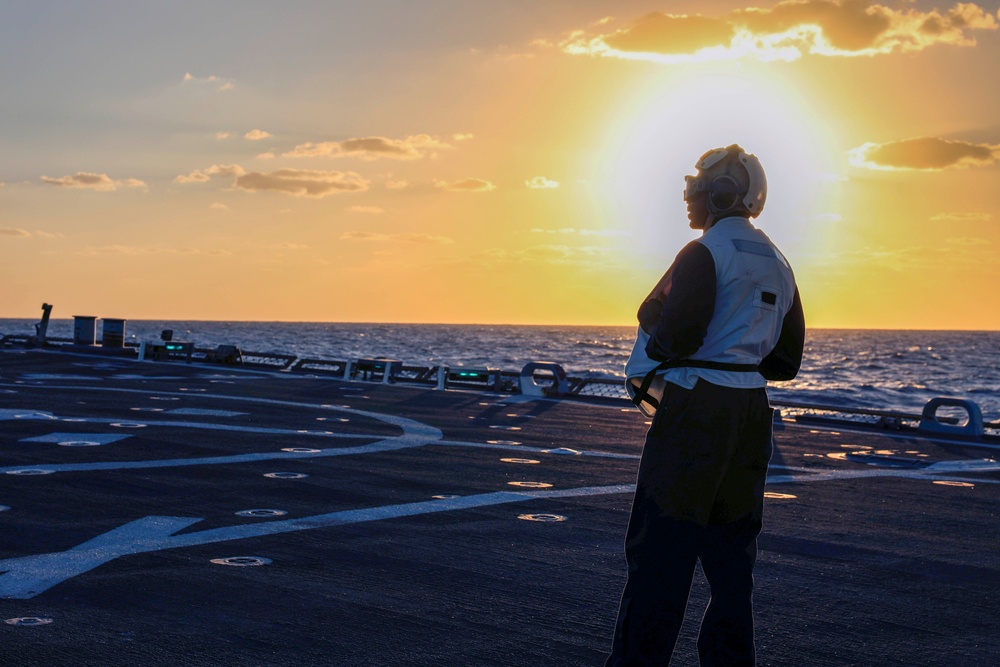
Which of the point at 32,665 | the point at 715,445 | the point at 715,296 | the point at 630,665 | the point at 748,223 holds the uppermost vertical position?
the point at 748,223

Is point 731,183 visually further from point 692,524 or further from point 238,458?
point 238,458

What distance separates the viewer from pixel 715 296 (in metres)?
4.31

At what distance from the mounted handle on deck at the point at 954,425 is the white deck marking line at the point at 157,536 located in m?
10.6

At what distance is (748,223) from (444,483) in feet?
22.7

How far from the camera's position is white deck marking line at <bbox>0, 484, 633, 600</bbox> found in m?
6.47

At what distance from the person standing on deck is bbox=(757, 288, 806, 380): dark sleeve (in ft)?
0.59

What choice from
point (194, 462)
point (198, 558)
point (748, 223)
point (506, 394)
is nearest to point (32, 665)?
point (198, 558)

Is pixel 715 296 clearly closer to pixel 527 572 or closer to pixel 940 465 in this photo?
pixel 527 572

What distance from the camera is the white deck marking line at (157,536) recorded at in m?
6.47

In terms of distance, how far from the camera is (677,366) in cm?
433

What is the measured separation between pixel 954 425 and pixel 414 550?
1470 centimetres

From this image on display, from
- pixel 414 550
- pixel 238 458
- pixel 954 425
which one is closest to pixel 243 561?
pixel 414 550

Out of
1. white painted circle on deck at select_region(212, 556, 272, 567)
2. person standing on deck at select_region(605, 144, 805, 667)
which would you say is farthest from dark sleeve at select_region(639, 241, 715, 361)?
white painted circle on deck at select_region(212, 556, 272, 567)

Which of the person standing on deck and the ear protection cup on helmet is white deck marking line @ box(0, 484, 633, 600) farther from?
the ear protection cup on helmet
